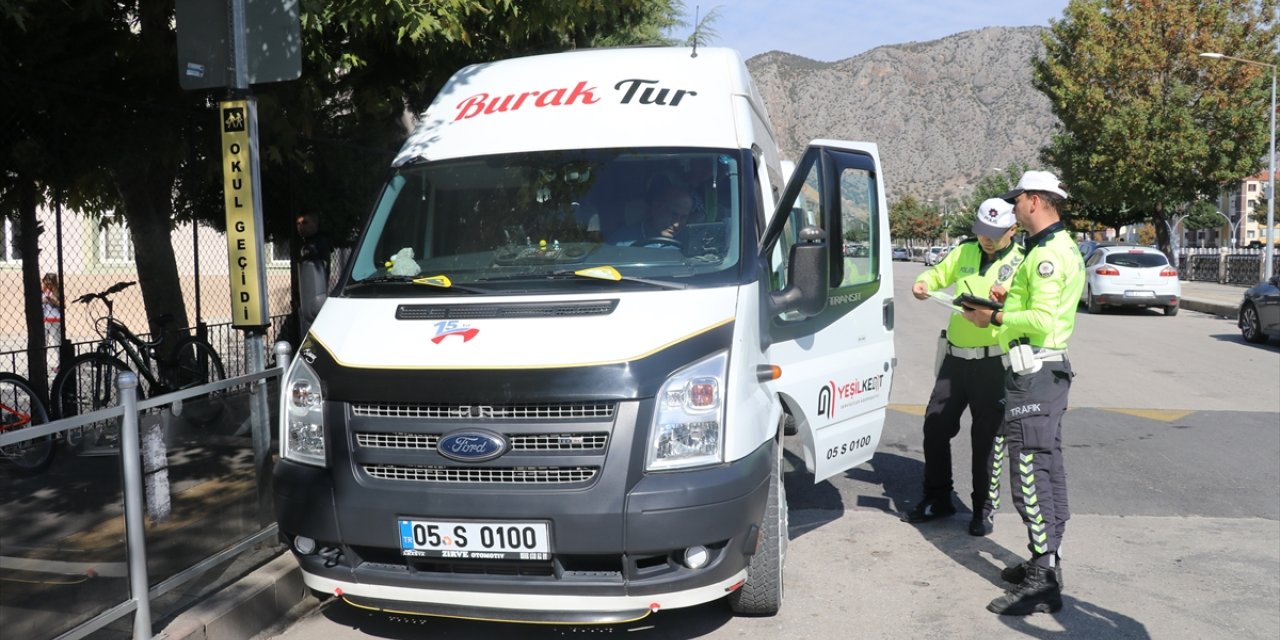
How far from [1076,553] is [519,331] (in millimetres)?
3507

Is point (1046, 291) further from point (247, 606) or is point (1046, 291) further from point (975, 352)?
point (247, 606)

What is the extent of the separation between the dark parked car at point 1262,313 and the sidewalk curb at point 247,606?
15848 mm

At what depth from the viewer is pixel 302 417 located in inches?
168

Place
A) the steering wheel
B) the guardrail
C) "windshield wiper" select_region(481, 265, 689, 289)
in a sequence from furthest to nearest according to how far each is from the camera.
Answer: the steering wheel, "windshield wiper" select_region(481, 265, 689, 289), the guardrail

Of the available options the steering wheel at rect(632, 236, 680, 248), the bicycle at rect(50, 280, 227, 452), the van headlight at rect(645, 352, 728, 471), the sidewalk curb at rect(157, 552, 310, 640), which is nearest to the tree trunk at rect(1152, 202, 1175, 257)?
the bicycle at rect(50, 280, 227, 452)

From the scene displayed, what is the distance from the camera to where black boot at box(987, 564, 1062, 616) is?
15.8 feet

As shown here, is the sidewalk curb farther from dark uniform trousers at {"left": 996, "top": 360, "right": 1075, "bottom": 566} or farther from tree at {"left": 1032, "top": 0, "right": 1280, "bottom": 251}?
tree at {"left": 1032, "top": 0, "right": 1280, "bottom": 251}

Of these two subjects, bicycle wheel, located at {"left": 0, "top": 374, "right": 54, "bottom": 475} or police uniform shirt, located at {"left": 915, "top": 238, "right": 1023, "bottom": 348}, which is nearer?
police uniform shirt, located at {"left": 915, "top": 238, "right": 1023, "bottom": 348}

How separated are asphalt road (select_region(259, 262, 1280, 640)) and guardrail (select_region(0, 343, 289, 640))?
0.58 m

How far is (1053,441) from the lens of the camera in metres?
4.99

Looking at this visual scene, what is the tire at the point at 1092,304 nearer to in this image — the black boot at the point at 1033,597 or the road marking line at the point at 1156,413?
the road marking line at the point at 1156,413

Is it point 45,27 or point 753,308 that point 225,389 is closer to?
point 753,308

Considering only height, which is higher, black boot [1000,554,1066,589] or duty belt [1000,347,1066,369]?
duty belt [1000,347,1066,369]

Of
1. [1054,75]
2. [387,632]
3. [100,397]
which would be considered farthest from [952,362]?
[1054,75]
